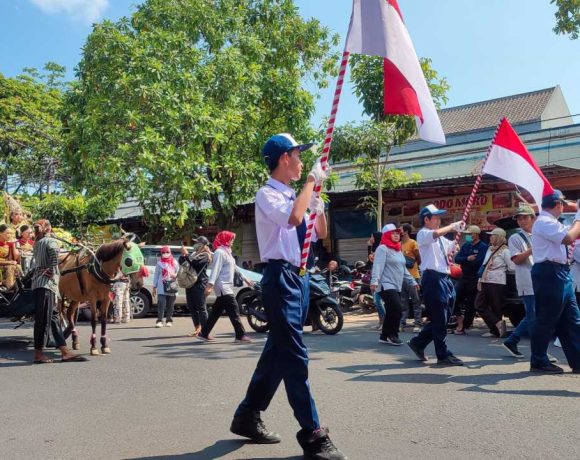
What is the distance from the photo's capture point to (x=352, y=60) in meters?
15.5

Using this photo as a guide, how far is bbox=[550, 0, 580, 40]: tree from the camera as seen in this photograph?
42.4 feet

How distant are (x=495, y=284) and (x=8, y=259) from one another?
782 cm

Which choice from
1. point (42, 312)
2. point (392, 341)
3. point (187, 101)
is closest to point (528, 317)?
point (392, 341)

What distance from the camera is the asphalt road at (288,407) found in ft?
13.8

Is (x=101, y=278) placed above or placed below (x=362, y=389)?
above

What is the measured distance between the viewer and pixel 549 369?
6.84 meters

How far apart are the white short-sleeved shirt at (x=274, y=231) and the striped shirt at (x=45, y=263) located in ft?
15.8

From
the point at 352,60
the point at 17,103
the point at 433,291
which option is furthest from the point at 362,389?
the point at 17,103

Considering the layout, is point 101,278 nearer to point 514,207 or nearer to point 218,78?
point 218,78

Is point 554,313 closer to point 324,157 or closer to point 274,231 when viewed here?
point 324,157

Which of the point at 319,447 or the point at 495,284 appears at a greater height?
the point at 495,284

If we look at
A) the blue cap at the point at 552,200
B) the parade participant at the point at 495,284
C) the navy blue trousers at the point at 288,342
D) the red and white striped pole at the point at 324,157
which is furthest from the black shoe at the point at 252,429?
the parade participant at the point at 495,284

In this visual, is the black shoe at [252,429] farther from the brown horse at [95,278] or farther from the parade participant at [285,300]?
the brown horse at [95,278]

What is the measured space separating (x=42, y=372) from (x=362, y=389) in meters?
3.90
